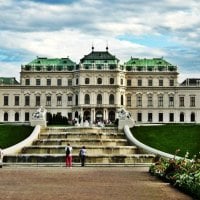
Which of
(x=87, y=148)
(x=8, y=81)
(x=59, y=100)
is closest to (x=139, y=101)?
(x=59, y=100)

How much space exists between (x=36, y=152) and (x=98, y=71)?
78010 mm

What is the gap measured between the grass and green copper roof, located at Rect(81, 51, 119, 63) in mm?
69741

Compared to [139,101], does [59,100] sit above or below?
above

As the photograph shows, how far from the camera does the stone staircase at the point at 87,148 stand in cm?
3825

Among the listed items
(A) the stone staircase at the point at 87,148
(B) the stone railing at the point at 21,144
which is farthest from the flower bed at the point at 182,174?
(B) the stone railing at the point at 21,144

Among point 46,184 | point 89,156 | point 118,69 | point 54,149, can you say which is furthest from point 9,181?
point 118,69

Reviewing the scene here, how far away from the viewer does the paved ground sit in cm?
1961

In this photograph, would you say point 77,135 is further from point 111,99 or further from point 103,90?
point 103,90

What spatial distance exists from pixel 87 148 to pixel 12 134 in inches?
323

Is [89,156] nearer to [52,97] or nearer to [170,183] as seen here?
[170,183]

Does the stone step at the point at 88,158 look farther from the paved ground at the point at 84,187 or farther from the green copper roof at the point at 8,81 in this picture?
the green copper roof at the point at 8,81

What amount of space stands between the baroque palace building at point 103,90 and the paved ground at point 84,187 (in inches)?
3569

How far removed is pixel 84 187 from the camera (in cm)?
2239

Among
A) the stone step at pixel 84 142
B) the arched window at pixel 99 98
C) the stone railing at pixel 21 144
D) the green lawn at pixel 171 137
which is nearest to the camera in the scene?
the stone railing at pixel 21 144
